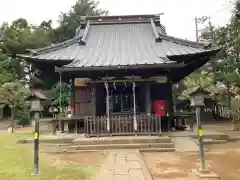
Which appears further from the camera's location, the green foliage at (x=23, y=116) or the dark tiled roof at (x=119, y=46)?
the green foliage at (x=23, y=116)

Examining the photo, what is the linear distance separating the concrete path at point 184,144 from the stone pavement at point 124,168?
2.11 meters

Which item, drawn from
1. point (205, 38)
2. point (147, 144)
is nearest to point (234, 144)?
point (147, 144)

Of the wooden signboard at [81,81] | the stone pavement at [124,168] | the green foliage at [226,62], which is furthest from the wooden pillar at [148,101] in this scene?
the green foliage at [226,62]

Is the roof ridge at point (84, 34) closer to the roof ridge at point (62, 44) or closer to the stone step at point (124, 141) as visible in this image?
the roof ridge at point (62, 44)

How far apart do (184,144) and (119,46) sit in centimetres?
770

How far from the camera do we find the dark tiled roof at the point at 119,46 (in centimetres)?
1342

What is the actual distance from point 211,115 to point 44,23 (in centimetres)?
2853

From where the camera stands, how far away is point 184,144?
35.7ft

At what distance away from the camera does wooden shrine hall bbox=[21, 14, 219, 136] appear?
12023 mm

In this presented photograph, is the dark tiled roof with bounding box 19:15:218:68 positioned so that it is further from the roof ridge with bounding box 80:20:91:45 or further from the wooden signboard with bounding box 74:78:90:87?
the wooden signboard with bounding box 74:78:90:87

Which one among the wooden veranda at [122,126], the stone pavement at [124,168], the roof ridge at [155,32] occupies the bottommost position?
the stone pavement at [124,168]

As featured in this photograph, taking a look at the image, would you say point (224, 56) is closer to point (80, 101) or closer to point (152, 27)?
point (152, 27)

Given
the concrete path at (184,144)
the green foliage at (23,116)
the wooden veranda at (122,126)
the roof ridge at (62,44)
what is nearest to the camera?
the concrete path at (184,144)

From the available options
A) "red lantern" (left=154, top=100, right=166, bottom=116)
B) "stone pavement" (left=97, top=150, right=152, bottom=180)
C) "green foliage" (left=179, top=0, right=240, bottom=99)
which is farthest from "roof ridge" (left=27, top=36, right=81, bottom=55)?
"green foliage" (left=179, top=0, right=240, bottom=99)
